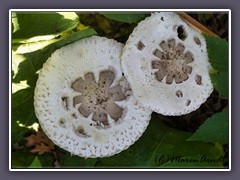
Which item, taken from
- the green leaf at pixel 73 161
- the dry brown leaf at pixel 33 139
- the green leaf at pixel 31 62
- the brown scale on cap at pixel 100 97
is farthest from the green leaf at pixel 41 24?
the green leaf at pixel 73 161

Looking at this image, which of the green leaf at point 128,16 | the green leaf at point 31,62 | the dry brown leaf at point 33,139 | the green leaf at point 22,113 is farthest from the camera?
the dry brown leaf at point 33,139

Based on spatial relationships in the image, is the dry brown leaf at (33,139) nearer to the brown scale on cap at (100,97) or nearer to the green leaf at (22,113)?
the green leaf at (22,113)

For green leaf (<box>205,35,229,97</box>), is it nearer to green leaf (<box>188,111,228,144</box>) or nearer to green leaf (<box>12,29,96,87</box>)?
green leaf (<box>188,111,228,144</box>)

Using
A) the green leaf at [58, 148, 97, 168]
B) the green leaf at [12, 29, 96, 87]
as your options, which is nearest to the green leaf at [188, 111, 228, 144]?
the green leaf at [58, 148, 97, 168]

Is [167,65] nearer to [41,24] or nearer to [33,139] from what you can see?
[41,24]

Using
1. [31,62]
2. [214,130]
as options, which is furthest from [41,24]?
[214,130]
